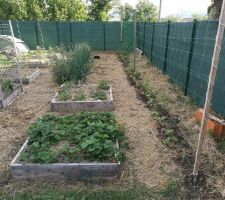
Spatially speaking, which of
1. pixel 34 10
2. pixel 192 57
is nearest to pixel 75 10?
pixel 34 10

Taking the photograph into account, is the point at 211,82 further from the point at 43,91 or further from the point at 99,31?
the point at 99,31

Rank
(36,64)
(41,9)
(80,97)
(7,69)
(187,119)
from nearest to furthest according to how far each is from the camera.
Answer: (187,119) → (80,97) → (7,69) → (36,64) → (41,9)

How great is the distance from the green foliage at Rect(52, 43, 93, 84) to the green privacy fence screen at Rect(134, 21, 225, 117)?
2.26 metres

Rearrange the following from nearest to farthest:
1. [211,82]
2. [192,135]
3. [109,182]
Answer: [211,82] < [109,182] < [192,135]

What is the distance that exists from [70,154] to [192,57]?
351cm

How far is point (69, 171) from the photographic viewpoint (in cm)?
318

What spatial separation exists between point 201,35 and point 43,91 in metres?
4.05

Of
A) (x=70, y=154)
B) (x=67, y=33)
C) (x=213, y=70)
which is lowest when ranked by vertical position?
(x=70, y=154)

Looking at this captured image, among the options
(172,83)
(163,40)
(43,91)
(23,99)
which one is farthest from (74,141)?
(163,40)

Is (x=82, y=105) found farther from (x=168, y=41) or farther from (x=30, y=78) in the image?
(x=168, y=41)

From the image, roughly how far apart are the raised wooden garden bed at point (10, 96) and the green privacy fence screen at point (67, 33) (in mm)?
8199

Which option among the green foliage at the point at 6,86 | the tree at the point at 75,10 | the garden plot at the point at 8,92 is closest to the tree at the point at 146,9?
the tree at the point at 75,10

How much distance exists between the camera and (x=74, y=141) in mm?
3748

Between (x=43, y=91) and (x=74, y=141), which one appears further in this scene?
(x=43, y=91)
